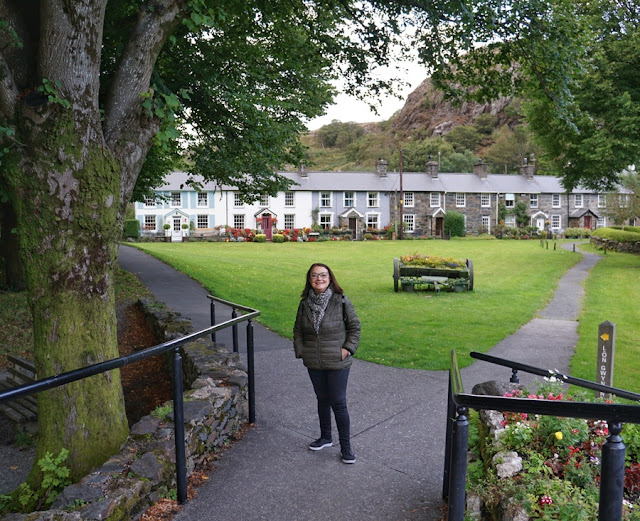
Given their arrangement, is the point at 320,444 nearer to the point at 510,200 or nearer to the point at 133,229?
the point at 133,229

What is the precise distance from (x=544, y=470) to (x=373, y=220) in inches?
2174

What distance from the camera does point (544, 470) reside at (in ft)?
11.1

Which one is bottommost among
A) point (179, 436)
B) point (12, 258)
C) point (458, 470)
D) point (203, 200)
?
point (179, 436)

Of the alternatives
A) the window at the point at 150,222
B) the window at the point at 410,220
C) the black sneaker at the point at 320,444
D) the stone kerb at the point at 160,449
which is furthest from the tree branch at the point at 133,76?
the window at the point at 410,220

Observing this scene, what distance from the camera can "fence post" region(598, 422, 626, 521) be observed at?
2068 mm

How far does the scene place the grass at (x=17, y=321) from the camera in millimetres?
9734

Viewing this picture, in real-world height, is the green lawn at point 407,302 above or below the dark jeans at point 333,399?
below

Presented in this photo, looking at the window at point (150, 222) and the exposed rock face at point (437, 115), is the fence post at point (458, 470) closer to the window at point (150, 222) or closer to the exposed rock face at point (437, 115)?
the window at point (150, 222)

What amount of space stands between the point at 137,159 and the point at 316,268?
2.01 meters

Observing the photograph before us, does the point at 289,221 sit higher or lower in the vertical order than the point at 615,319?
higher

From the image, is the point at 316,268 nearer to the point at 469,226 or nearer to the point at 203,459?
the point at 203,459

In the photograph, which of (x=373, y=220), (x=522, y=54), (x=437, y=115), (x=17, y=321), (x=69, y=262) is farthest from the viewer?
(x=437, y=115)

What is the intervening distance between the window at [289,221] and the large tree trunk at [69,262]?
2043 inches

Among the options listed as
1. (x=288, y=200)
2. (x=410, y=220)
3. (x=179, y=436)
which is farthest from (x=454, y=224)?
(x=179, y=436)
